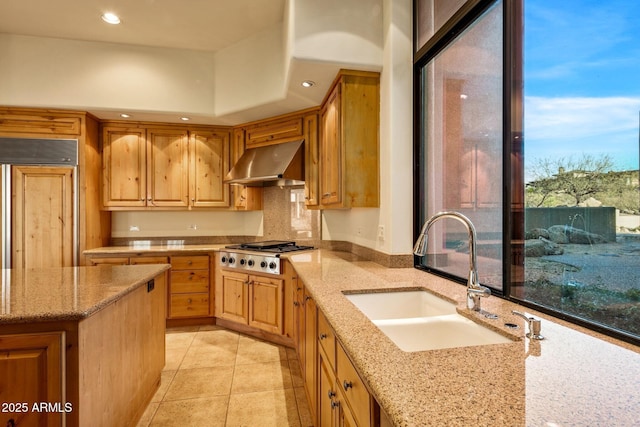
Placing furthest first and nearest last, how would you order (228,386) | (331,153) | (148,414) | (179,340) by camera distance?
(179,340) < (331,153) < (228,386) < (148,414)

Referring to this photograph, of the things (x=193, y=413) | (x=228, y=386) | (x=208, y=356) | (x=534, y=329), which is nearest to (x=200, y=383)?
(x=228, y=386)

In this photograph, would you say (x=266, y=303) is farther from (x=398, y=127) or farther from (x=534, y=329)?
(x=534, y=329)

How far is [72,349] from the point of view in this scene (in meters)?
1.40

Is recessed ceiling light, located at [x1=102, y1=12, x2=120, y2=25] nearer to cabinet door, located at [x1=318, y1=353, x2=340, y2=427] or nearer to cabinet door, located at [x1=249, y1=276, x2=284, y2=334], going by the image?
cabinet door, located at [x1=249, y1=276, x2=284, y2=334]

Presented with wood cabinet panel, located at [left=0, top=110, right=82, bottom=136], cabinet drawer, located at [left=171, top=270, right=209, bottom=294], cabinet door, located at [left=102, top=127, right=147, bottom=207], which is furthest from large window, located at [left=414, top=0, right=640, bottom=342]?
wood cabinet panel, located at [left=0, top=110, right=82, bottom=136]

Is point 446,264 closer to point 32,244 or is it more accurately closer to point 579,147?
point 579,147

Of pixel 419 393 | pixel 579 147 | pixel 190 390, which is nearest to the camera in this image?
pixel 419 393

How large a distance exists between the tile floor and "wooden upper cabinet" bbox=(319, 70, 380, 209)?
1.43 meters

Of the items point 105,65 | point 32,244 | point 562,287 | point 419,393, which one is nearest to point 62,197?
point 32,244

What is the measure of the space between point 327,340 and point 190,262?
2695 mm

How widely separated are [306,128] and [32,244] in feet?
10.1

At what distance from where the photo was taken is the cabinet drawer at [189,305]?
3.68 metres

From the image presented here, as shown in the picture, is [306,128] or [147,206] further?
[147,206]

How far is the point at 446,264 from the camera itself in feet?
6.73
